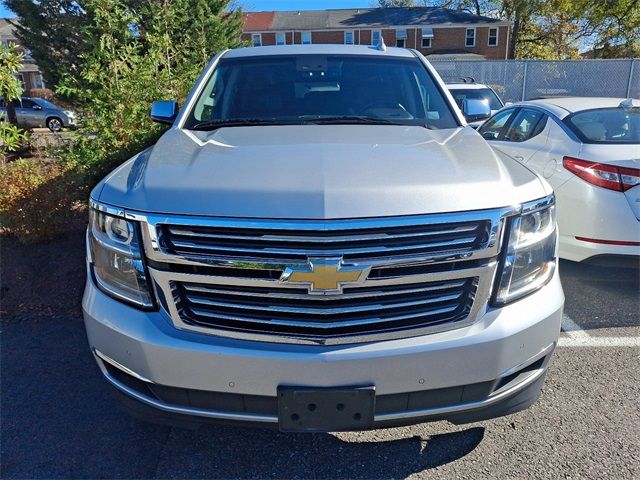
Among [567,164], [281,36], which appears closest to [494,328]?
[567,164]

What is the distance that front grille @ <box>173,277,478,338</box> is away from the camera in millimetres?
1883

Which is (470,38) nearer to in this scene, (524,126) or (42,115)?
(42,115)

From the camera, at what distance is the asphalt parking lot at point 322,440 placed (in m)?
2.36

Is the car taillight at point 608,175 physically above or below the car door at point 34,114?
above

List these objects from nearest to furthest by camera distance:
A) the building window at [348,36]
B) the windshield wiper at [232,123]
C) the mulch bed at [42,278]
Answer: the windshield wiper at [232,123] < the mulch bed at [42,278] < the building window at [348,36]

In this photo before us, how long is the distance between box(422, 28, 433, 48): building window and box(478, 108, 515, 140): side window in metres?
41.6

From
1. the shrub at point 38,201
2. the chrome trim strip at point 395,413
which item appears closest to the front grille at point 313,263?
the chrome trim strip at point 395,413

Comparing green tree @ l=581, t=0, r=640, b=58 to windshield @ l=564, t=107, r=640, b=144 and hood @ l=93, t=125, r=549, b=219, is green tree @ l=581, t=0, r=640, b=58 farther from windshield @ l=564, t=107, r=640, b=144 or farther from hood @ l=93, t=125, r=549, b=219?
hood @ l=93, t=125, r=549, b=219

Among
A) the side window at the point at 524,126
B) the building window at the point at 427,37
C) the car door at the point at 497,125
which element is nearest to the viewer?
the side window at the point at 524,126

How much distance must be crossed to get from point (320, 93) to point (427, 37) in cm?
4571

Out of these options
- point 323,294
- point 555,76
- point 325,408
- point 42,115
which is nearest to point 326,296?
point 323,294

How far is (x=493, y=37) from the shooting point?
43.5 meters

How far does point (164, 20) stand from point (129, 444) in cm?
662

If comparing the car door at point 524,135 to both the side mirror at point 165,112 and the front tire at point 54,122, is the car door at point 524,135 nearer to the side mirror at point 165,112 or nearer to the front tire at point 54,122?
the side mirror at point 165,112
